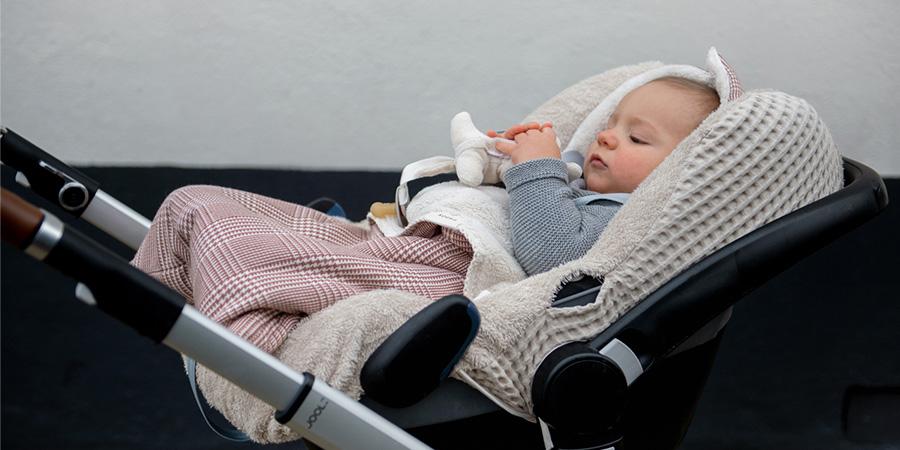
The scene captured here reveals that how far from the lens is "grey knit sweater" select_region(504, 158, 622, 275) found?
1.11 m

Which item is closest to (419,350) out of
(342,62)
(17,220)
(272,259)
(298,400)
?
(298,400)

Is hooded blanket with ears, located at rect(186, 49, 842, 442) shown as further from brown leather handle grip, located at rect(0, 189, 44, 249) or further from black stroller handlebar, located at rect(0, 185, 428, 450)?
brown leather handle grip, located at rect(0, 189, 44, 249)

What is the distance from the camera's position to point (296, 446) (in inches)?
82.7

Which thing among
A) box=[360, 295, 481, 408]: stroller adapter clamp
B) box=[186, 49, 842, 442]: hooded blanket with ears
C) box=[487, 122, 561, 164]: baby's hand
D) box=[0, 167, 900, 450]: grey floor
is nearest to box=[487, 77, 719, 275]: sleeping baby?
box=[487, 122, 561, 164]: baby's hand

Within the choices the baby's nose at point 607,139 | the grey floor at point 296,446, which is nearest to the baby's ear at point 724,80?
the baby's nose at point 607,139

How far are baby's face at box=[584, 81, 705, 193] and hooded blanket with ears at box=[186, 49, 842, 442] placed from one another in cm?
22

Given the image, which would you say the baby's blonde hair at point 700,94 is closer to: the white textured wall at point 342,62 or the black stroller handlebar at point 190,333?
the black stroller handlebar at point 190,333

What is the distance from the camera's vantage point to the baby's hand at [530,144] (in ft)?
4.15

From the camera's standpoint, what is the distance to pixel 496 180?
1.38 m

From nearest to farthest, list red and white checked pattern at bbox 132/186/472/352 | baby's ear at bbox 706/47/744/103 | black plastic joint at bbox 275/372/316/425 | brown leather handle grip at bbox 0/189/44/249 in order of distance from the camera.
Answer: brown leather handle grip at bbox 0/189/44/249 → black plastic joint at bbox 275/372/316/425 → red and white checked pattern at bbox 132/186/472/352 → baby's ear at bbox 706/47/744/103

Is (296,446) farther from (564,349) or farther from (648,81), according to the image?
(564,349)

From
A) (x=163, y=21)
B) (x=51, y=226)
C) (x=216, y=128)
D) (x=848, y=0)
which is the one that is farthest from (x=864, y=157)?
(x=51, y=226)

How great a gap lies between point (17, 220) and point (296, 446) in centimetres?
148

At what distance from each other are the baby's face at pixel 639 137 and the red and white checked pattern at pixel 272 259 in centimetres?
26
